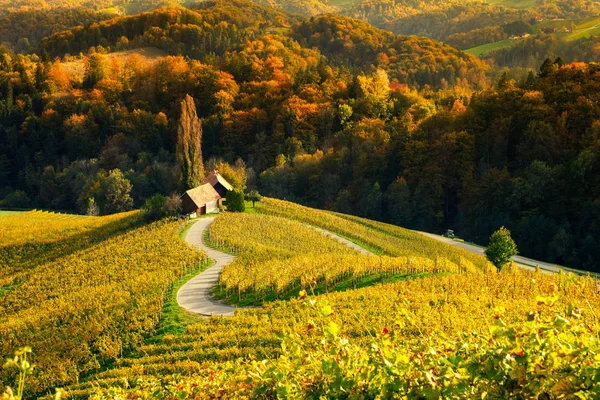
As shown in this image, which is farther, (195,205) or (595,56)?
(595,56)

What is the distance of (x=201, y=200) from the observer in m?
40.2

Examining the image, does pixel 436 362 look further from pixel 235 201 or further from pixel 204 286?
pixel 235 201

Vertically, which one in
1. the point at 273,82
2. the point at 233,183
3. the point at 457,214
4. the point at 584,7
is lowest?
the point at 457,214

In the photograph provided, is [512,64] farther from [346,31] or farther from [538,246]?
[538,246]

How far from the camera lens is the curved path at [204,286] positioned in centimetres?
2147

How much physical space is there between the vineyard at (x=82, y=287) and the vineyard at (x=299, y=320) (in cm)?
10

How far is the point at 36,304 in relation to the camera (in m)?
26.5

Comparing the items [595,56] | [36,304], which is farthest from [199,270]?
[595,56]

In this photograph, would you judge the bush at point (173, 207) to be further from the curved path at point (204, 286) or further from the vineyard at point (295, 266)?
the vineyard at point (295, 266)

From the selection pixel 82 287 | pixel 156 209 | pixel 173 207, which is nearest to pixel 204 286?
pixel 82 287

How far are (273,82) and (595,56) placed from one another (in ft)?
178

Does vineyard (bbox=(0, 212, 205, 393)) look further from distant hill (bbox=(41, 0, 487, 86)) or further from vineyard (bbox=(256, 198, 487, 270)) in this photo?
distant hill (bbox=(41, 0, 487, 86))

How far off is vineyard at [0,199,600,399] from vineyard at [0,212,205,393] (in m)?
0.10

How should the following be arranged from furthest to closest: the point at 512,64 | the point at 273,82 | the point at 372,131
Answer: the point at 512,64 < the point at 273,82 < the point at 372,131
